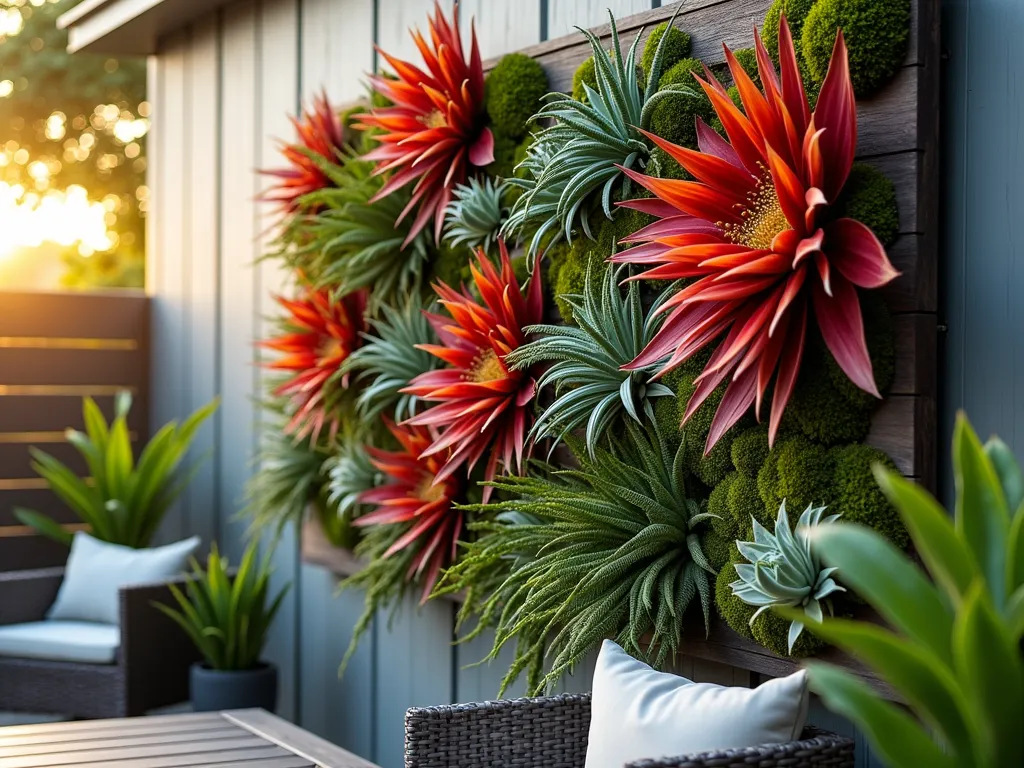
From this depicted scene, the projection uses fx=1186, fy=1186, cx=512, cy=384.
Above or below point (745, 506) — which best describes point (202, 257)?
above

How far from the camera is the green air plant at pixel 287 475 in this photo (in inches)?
137

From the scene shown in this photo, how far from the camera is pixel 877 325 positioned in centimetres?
193

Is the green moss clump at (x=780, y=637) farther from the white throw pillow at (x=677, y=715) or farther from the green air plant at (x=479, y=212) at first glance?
the green air plant at (x=479, y=212)

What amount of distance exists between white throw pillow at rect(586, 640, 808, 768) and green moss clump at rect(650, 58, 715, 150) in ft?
3.21

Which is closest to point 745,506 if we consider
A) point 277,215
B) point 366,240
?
point 366,240

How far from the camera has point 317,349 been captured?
10.8ft

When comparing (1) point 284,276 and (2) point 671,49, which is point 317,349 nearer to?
(1) point 284,276

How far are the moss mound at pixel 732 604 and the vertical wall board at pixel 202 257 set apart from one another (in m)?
2.77

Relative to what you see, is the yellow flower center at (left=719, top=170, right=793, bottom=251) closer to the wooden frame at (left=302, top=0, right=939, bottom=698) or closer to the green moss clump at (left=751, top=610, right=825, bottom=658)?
the wooden frame at (left=302, top=0, right=939, bottom=698)

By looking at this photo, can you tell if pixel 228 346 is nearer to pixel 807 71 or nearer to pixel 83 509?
pixel 83 509

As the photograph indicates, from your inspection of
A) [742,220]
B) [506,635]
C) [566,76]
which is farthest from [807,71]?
[506,635]

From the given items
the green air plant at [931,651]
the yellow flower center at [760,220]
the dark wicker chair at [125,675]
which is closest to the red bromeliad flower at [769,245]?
the yellow flower center at [760,220]

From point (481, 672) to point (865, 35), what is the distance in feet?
6.03

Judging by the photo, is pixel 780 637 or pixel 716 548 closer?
pixel 780 637
